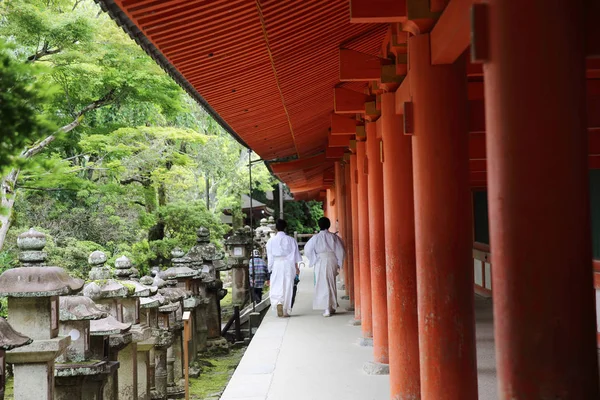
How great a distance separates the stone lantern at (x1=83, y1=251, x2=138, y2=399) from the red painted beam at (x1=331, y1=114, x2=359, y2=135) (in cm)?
319

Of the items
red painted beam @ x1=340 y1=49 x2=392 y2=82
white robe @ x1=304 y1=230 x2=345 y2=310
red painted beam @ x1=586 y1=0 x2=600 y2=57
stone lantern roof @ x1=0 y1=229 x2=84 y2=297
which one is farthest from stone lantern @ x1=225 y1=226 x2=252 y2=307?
red painted beam @ x1=586 y1=0 x2=600 y2=57

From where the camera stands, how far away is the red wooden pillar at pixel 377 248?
738cm

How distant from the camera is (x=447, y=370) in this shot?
425 centimetres

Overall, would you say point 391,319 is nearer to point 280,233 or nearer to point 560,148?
point 560,148

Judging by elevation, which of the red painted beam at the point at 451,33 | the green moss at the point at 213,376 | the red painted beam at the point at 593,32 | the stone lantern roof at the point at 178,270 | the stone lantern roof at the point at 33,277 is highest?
the red painted beam at the point at 451,33

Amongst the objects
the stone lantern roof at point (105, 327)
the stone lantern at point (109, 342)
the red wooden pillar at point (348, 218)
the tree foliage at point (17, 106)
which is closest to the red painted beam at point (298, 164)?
the red wooden pillar at point (348, 218)

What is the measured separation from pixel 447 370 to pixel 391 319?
1.67 metres

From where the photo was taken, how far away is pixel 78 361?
21.5 feet

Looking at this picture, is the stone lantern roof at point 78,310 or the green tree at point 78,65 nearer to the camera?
the stone lantern roof at point 78,310

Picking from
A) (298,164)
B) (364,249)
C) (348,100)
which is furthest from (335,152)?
(348,100)

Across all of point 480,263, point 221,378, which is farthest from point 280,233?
point 480,263

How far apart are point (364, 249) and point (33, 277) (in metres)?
4.78

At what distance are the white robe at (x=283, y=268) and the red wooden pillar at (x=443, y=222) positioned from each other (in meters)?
7.61

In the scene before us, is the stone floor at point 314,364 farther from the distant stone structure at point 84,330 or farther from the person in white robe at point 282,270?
the distant stone structure at point 84,330
